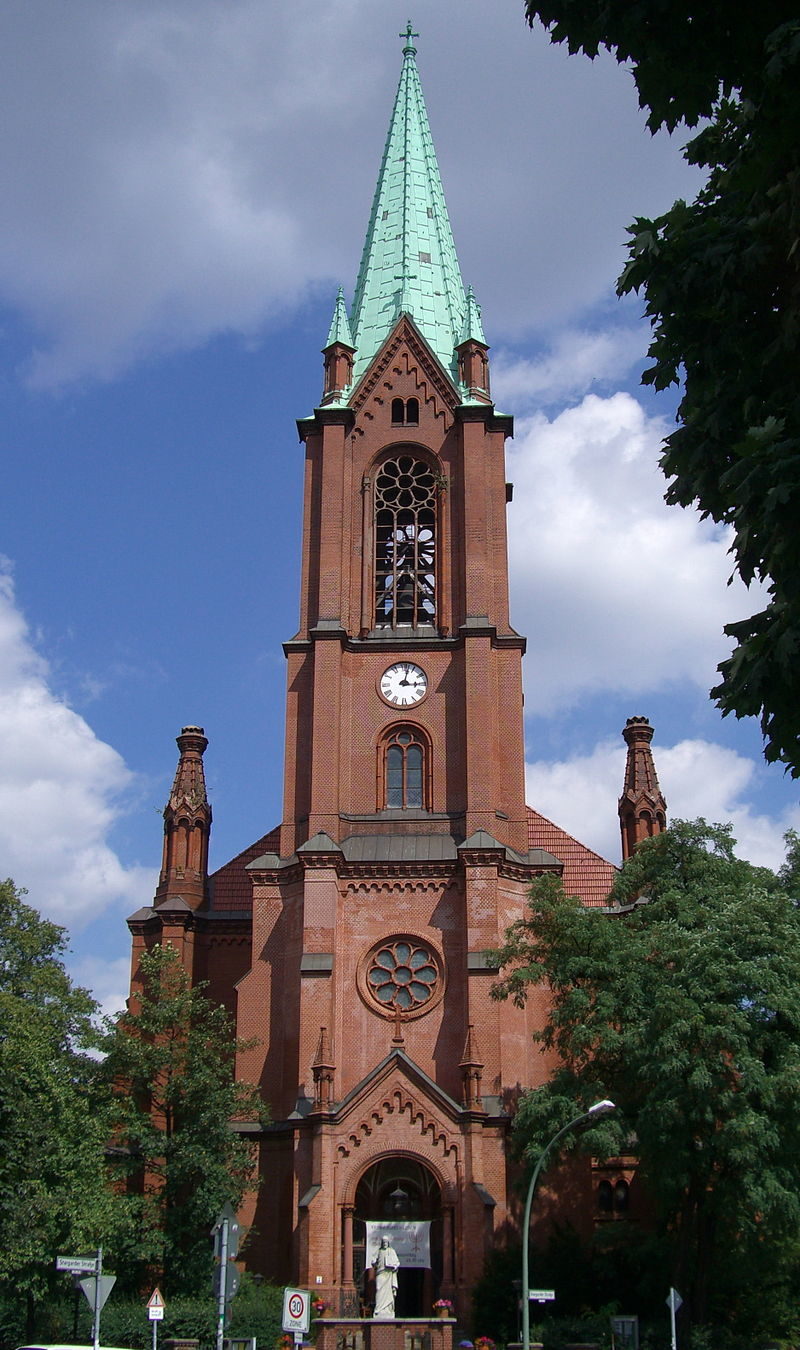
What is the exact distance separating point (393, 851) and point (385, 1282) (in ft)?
40.1

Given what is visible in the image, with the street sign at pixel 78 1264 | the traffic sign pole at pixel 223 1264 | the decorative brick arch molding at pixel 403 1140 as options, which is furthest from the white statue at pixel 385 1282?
the traffic sign pole at pixel 223 1264

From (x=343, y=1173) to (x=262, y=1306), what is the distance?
4323 mm

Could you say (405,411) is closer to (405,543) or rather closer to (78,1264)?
(405,543)

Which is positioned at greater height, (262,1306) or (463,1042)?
(463,1042)

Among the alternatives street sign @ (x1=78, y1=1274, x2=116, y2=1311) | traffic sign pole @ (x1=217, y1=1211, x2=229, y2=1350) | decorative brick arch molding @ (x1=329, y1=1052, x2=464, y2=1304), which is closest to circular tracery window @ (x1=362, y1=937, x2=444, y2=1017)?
decorative brick arch molding @ (x1=329, y1=1052, x2=464, y2=1304)

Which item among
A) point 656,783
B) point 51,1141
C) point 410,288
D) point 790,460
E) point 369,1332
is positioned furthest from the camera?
point 410,288

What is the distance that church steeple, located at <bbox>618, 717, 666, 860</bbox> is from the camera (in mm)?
46781

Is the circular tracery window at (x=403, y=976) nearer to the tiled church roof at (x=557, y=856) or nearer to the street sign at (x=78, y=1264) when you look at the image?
the tiled church roof at (x=557, y=856)

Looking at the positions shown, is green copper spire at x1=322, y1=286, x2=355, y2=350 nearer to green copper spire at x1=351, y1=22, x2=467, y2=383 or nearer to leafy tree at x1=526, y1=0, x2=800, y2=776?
green copper spire at x1=351, y1=22, x2=467, y2=383

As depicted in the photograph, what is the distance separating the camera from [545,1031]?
36188 millimetres

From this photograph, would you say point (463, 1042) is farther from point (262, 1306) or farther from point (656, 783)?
point (656, 783)

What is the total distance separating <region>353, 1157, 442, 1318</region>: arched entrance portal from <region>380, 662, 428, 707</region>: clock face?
1394 cm

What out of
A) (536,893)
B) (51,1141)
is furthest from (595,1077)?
(51,1141)

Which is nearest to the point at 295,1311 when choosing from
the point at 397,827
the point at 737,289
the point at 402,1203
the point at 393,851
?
the point at 737,289
